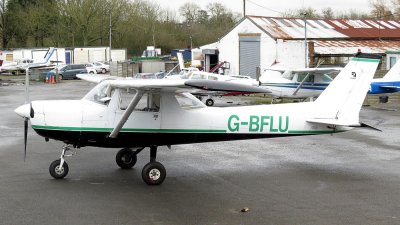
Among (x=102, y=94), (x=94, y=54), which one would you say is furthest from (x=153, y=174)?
(x=94, y=54)

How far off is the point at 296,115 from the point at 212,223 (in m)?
3.69

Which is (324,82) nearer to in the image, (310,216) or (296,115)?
(296,115)

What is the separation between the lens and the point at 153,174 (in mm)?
9484

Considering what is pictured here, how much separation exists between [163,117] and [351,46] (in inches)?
1187

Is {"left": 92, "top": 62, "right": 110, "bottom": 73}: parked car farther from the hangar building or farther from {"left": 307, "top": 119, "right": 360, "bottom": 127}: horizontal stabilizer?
{"left": 307, "top": 119, "right": 360, "bottom": 127}: horizontal stabilizer

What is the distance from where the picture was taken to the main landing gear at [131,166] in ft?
31.1

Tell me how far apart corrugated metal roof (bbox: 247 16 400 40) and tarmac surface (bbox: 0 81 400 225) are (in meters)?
24.7

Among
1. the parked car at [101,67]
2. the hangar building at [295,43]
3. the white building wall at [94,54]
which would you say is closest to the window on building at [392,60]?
the hangar building at [295,43]

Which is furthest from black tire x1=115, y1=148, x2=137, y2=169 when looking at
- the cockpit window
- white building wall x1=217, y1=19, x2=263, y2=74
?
white building wall x1=217, y1=19, x2=263, y2=74

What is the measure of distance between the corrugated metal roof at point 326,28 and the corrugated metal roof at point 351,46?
63 centimetres

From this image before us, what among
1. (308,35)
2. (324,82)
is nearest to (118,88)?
(324,82)

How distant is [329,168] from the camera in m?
11.0

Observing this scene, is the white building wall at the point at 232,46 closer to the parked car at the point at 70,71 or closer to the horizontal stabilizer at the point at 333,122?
the parked car at the point at 70,71

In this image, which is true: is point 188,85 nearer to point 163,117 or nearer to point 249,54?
point 163,117
